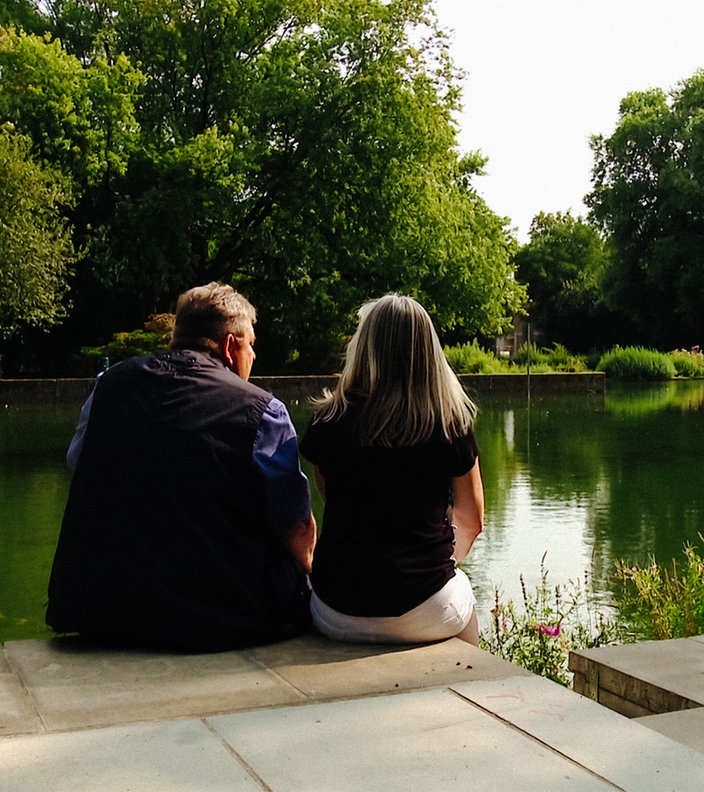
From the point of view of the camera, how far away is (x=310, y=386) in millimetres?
27984

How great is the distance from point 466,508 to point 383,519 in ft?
1.16

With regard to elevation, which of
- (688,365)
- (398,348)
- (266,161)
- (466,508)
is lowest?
(688,365)

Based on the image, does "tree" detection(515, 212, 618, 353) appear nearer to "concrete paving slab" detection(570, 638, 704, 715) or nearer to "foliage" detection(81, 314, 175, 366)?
"foliage" detection(81, 314, 175, 366)

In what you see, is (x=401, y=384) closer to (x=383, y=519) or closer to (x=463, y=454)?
(x=463, y=454)

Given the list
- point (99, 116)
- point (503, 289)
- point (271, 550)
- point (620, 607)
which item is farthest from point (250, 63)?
point (271, 550)

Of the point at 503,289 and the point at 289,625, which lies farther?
the point at 503,289

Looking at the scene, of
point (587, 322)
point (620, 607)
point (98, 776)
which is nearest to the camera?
point (98, 776)

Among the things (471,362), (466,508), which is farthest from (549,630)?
(471,362)

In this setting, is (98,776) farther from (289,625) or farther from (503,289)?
(503,289)

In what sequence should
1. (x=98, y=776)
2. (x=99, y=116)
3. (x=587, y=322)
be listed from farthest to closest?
(x=587, y=322)
(x=99, y=116)
(x=98, y=776)

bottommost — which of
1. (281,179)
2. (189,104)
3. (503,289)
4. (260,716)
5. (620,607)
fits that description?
(620,607)

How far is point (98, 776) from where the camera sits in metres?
2.33

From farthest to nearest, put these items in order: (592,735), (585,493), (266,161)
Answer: (266,161), (585,493), (592,735)

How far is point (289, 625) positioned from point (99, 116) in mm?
28736
